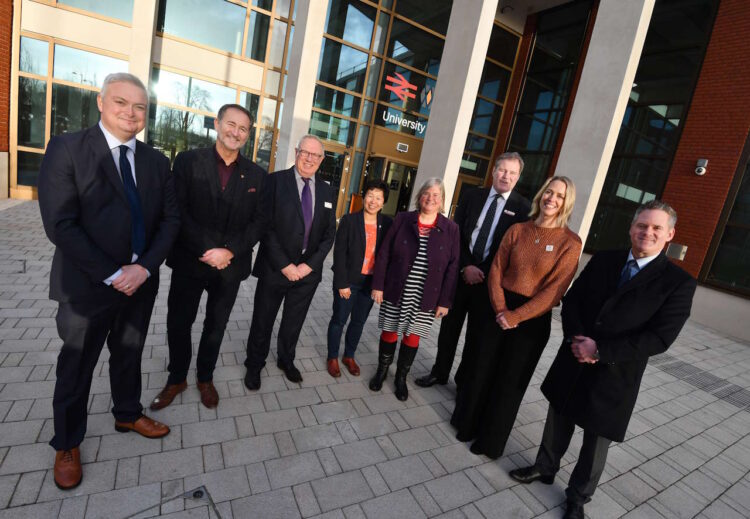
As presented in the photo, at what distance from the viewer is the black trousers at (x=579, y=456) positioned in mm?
2332

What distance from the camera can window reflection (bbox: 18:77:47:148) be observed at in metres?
8.04

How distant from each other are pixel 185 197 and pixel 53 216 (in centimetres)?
81

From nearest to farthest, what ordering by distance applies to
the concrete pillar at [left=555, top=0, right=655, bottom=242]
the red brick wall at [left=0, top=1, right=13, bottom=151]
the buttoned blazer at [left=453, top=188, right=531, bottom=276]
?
the buttoned blazer at [left=453, top=188, right=531, bottom=276]
the concrete pillar at [left=555, top=0, right=655, bottom=242]
the red brick wall at [left=0, top=1, right=13, bottom=151]

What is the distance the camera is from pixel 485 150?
13.6 m

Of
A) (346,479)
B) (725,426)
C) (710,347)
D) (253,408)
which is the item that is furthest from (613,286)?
(710,347)

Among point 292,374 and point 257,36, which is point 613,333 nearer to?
point 292,374

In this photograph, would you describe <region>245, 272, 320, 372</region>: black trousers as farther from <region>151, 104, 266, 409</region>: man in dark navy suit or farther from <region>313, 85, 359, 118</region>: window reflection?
<region>313, 85, 359, 118</region>: window reflection

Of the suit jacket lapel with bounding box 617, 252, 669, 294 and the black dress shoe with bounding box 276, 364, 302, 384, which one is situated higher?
the suit jacket lapel with bounding box 617, 252, 669, 294

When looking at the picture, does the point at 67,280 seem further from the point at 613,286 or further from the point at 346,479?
the point at 613,286

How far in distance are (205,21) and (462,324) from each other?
9796 mm

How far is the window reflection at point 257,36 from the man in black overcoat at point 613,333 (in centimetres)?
1011

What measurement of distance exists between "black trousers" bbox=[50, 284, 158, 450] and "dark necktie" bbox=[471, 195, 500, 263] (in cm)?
250

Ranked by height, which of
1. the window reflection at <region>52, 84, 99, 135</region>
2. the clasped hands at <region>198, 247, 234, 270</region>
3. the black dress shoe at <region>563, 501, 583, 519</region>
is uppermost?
the window reflection at <region>52, 84, 99, 135</region>

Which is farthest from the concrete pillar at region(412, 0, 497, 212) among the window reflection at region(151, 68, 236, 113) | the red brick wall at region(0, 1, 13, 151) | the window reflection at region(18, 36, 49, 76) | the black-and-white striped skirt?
the red brick wall at region(0, 1, 13, 151)
